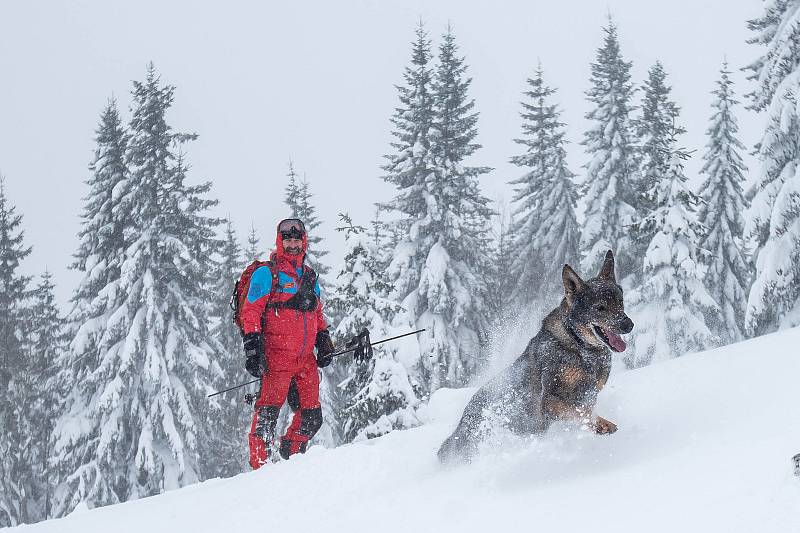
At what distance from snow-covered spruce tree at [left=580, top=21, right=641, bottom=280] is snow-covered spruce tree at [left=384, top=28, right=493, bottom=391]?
3.94 m

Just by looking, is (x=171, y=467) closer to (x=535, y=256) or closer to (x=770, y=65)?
(x=535, y=256)

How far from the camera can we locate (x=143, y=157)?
69.8 feet

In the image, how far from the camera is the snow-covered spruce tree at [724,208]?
2394 cm

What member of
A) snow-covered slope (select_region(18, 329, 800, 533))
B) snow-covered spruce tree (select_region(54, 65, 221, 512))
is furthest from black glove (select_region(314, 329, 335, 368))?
snow-covered spruce tree (select_region(54, 65, 221, 512))

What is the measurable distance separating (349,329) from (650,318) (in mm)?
10887

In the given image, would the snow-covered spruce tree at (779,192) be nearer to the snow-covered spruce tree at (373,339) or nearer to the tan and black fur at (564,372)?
the snow-covered spruce tree at (373,339)

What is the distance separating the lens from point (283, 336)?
6867mm

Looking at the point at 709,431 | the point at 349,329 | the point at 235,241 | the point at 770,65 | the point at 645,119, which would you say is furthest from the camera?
the point at 235,241

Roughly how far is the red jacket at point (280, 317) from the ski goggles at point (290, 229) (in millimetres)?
61

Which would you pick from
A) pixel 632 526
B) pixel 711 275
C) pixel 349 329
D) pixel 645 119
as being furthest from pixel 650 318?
pixel 632 526

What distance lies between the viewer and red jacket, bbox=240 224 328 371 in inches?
265

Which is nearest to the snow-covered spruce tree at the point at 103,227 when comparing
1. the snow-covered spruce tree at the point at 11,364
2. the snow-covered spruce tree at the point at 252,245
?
the snow-covered spruce tree at the point at 11,364

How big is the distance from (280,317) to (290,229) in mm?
927

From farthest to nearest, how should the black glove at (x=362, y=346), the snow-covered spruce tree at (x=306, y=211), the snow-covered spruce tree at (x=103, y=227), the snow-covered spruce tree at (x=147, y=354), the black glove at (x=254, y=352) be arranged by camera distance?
the snow-covered spruce tree at (x=306, y=211) → the snow-covered spruce tree at (x=103, y=227) → the snow-covered spruce tree at (x=147, y=354) → the black glove at (x=362, y=346) → the black glove at (x=254, y=352)
